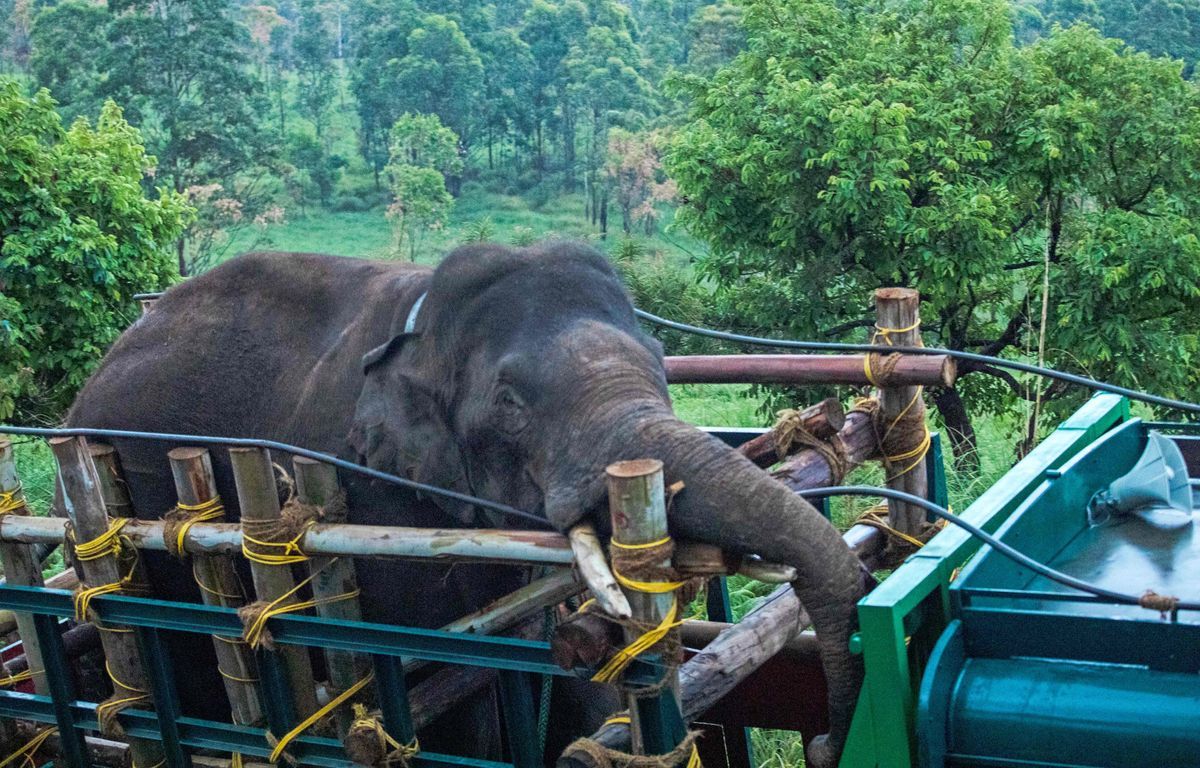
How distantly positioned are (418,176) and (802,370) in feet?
92.9

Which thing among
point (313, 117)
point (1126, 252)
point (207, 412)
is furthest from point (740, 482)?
point (313, 117)

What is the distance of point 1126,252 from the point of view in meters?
10.6

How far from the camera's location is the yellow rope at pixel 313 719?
3.38 meters

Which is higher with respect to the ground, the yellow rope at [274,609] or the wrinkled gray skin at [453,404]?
the wrinkled gray skin at [453,404]

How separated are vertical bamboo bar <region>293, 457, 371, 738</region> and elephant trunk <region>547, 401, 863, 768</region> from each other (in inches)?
39.8

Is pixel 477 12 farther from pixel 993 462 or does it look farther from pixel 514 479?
pixel 514 479

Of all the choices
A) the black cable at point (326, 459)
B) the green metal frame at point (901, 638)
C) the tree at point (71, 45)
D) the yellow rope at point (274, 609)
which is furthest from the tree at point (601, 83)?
the green metal frame at point (901, 638)

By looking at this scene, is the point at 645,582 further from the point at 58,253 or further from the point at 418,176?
the point at 418,176

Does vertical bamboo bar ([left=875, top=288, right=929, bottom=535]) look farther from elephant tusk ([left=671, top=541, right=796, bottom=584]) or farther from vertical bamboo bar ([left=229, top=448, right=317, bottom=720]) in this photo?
vertical bamboo bar ([left=229, top=448, right=317, bottom=720])

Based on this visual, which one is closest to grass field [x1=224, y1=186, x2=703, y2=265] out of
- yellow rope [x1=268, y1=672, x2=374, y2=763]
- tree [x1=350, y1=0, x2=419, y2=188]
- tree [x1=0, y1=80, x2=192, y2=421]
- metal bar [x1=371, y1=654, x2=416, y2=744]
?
tree [x1=350, y1=0, x2=419, y2=188]

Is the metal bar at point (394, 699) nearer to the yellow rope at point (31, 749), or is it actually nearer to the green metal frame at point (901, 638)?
the green metal frame at point (901, 638)

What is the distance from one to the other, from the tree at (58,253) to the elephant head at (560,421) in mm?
8449

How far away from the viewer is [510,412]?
338cm

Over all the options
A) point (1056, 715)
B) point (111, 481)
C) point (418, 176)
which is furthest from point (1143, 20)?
point (1056, 715)
